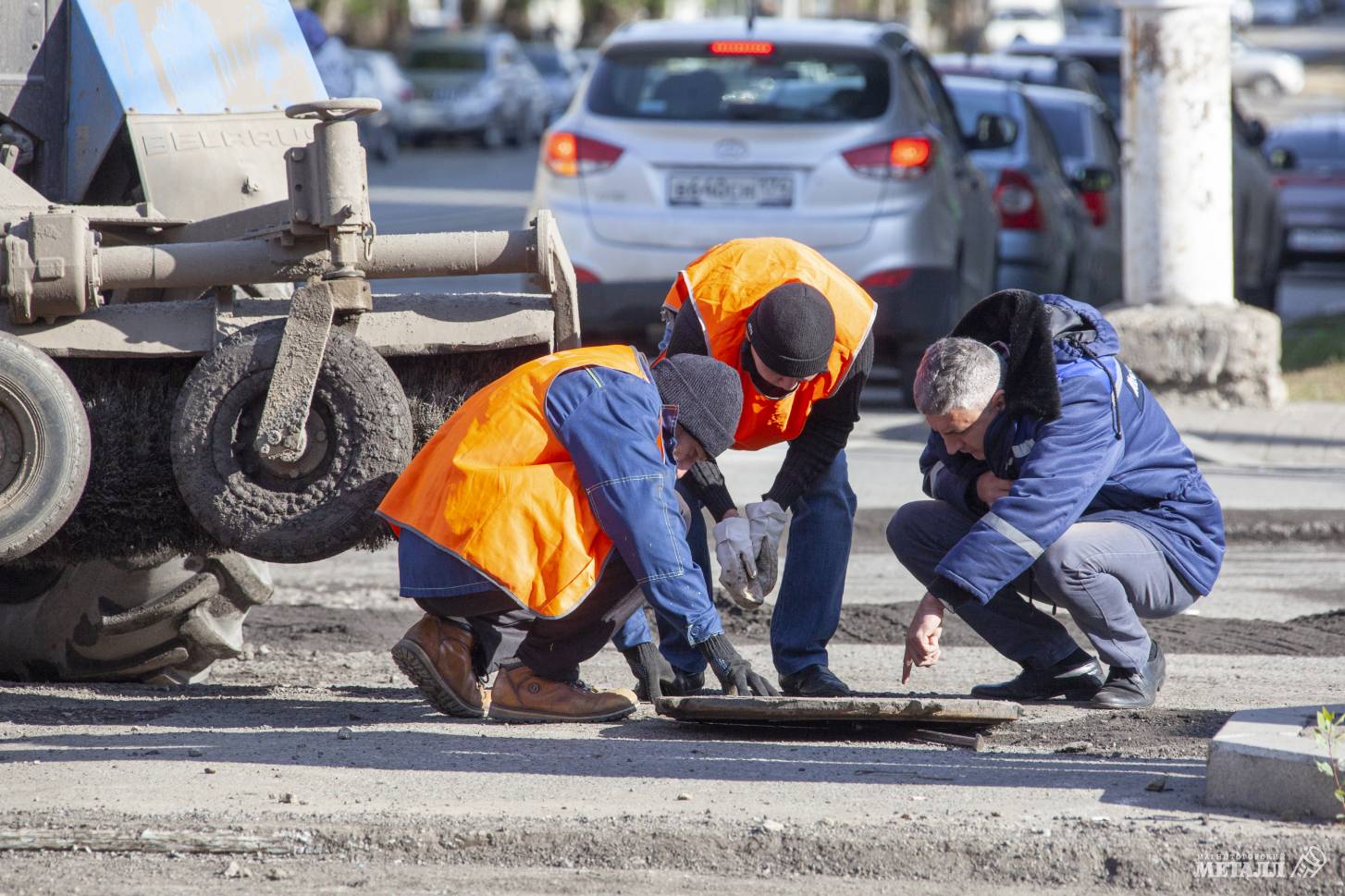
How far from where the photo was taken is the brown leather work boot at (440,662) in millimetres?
4395

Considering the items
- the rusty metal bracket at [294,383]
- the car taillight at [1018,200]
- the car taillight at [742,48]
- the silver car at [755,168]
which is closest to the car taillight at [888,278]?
the silver car at [755,168]

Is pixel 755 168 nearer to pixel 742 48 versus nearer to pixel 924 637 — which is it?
pixel 742 48

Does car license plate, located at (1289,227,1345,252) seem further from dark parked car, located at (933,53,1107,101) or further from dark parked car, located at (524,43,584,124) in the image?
dark parked car, located at (524,43,584,124)

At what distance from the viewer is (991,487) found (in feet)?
15.2

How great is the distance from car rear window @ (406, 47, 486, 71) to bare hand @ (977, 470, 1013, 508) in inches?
1119

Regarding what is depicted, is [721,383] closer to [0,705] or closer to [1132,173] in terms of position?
[0,705]

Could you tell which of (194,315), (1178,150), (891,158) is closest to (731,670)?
(194,315)

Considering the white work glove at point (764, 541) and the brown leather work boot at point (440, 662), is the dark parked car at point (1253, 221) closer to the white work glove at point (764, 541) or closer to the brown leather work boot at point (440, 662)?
the white work glove at point (764, 541)

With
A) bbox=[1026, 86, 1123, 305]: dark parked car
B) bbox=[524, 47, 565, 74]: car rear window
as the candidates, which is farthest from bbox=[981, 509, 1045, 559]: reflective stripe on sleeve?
bbox=[524, 47, 565, 74]: car rear window

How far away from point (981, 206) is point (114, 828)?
7086 millimetres

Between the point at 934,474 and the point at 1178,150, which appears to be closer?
the point at 934,474

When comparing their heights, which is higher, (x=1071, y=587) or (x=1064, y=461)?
(x=1064, y=461)

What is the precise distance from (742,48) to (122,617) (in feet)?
16.8

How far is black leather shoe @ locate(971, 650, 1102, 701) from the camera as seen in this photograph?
4789mm
